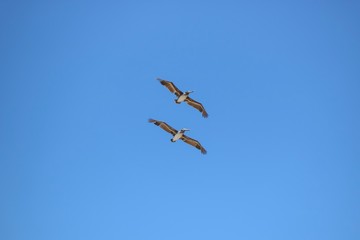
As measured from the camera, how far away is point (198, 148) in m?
80.6

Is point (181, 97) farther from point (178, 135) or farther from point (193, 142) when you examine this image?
point (193, 142)

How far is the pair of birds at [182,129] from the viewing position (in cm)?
7600

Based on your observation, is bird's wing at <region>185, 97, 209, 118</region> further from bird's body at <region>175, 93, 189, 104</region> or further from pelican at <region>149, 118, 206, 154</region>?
pelican at <region>149, 118, 206, 154</region>

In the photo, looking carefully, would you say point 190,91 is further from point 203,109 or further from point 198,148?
point 198,148

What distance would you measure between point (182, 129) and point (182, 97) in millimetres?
4221

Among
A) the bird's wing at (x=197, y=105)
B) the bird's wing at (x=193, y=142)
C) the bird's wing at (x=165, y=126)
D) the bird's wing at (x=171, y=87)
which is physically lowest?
the bird's wing at (x=165, y=126)

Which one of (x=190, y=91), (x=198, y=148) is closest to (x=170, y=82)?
(x=190, y=91)

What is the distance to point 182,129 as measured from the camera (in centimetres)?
7894

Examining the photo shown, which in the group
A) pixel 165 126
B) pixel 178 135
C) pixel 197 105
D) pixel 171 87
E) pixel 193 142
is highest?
pixel 197 105

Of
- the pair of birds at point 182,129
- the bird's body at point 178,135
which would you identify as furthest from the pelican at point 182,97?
the bird's body at point 178,135

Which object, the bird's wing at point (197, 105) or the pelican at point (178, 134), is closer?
the bird's wing at point (197, 105)

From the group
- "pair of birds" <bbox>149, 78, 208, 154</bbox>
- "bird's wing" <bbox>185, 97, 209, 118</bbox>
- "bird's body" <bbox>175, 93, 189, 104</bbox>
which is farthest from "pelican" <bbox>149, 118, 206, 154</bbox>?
"bird's body" <bbox>175, 93, 189, 104</bbox>

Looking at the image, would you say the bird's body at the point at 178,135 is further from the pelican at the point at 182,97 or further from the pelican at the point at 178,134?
the pelican at the point at 182,97

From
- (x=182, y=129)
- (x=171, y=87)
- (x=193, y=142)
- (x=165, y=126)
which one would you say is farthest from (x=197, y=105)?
(x=193, y=142)
